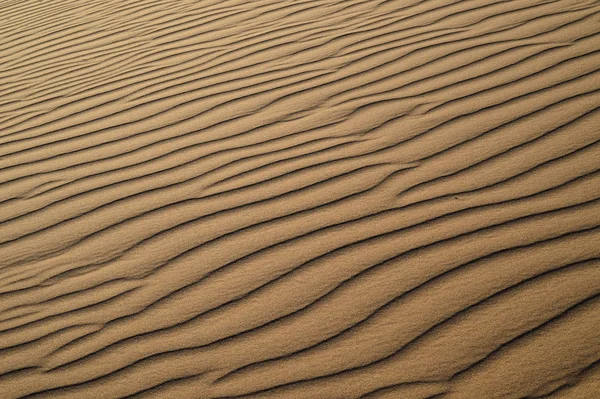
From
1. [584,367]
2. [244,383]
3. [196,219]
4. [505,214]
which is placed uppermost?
[196,219]

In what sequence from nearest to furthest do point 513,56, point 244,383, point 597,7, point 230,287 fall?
point 244,383
point 230,287
point 513,56
point 597,7

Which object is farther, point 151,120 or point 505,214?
point 151,120

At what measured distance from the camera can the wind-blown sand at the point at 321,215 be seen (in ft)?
6.93

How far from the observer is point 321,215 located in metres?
2.70

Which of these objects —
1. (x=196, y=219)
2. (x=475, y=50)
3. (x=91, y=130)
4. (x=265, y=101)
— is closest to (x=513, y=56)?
(x=475, y=50)

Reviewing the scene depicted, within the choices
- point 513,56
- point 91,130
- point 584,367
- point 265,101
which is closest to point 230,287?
A: point 584,367

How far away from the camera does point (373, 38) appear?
4.12 metres

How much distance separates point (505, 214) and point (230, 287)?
108 centimetres

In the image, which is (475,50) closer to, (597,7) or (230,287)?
(597,7)

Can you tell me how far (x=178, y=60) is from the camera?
4367 mm

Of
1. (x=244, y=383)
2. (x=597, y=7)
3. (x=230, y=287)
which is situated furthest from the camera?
(x=597, y=7)

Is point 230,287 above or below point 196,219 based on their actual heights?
below

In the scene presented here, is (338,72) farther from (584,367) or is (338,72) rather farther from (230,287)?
(584,367)

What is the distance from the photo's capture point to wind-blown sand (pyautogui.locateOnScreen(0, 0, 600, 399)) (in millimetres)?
2113
